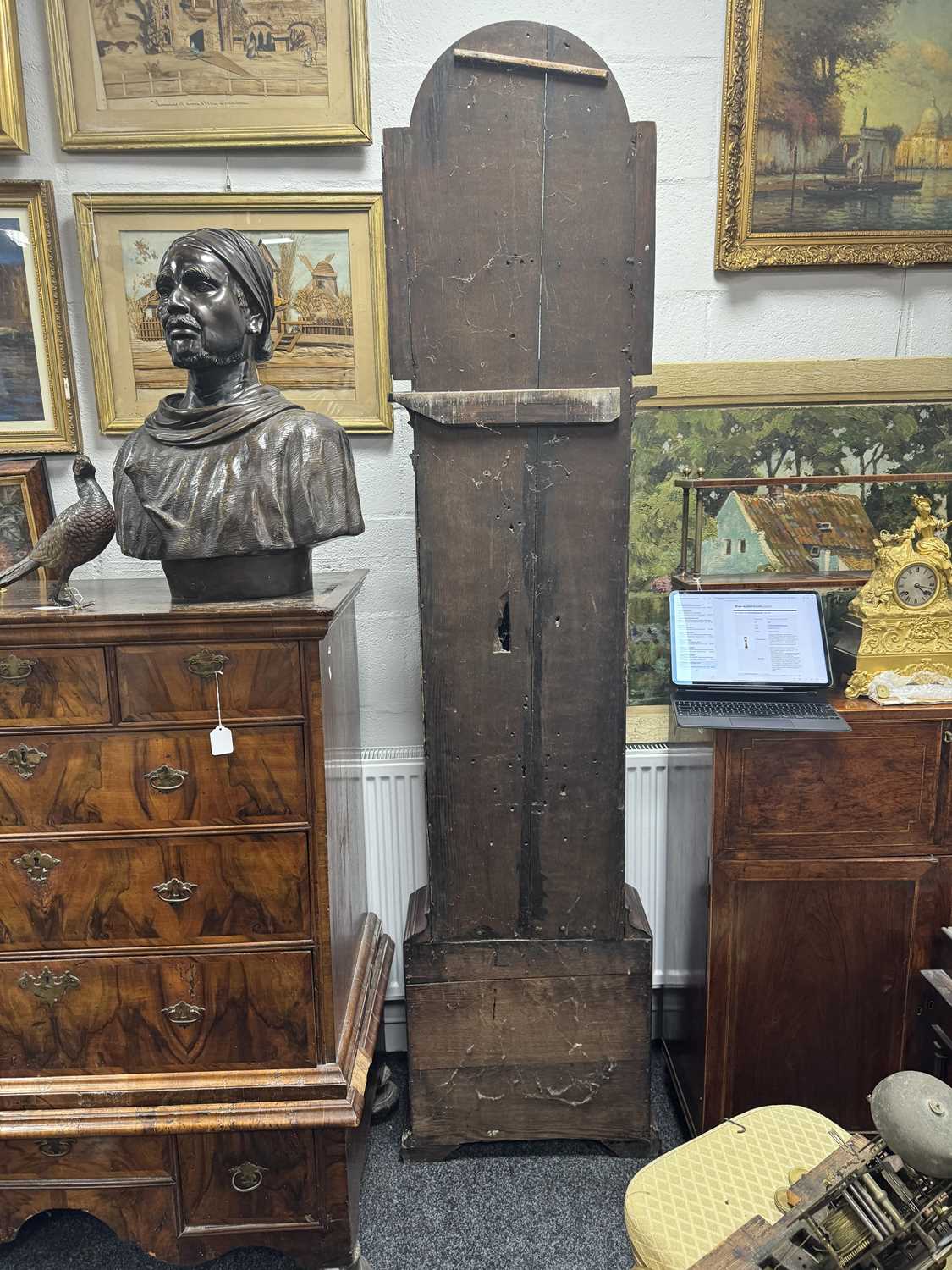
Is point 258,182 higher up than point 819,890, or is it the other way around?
point 258,182

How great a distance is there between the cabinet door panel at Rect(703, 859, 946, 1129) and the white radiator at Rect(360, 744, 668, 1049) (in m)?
0.41

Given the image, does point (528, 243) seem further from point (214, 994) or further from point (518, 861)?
point (214, 994)

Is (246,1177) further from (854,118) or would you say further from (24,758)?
(854,118)

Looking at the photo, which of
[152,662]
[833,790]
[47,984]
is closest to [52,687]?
[152,662]

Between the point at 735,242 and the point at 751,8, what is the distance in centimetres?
57

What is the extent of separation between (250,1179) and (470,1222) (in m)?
0.60

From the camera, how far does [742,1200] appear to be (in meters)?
1.58

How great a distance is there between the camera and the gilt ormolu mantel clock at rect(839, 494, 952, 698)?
87.0 inches

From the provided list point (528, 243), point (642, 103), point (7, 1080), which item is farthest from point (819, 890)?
point (642, 103)

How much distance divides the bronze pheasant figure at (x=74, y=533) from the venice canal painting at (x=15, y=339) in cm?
73

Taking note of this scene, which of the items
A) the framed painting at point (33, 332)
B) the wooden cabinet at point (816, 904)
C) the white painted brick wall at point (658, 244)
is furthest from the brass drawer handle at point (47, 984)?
the wooden cabinet at point (816, 904)

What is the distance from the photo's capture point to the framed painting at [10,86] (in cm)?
219

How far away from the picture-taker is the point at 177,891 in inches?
72.4

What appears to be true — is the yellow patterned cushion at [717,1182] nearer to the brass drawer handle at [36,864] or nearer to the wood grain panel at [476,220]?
the brass drawer handle at [36,864]
